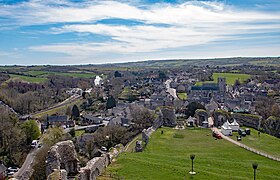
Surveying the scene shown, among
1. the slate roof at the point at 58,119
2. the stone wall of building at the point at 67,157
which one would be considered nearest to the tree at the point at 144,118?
the slate roof at the point at 58,119

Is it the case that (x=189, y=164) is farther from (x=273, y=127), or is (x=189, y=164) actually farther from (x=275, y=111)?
(x=275, y=111)

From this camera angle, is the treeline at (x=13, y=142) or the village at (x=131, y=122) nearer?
the village at (x=131, y=122)

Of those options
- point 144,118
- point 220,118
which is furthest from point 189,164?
point 144,118

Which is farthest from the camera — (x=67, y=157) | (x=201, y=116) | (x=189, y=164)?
(x=201, y=116)

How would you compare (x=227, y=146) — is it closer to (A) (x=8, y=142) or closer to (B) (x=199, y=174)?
(B) (x=199, y=174)

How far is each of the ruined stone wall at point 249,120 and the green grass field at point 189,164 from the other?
12.5 metres

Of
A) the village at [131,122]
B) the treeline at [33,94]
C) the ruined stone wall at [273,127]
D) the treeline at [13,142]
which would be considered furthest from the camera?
the treeline at [33,94]

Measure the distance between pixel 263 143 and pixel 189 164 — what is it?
1413 centimetres

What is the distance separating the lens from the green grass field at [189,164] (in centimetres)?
2089

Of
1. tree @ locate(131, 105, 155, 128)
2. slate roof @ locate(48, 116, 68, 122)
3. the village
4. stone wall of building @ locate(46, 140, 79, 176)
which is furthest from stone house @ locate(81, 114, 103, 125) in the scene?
stone wall of building @ locate(46, 140, 79, 176)

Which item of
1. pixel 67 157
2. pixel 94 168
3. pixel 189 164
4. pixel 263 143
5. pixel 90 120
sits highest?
pixel 67 157

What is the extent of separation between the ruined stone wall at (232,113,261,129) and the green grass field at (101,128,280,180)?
12.5 metres

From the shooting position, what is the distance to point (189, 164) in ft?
77.9

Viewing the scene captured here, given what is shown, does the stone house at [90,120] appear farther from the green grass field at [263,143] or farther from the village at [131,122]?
the green grass field at [263,143]
